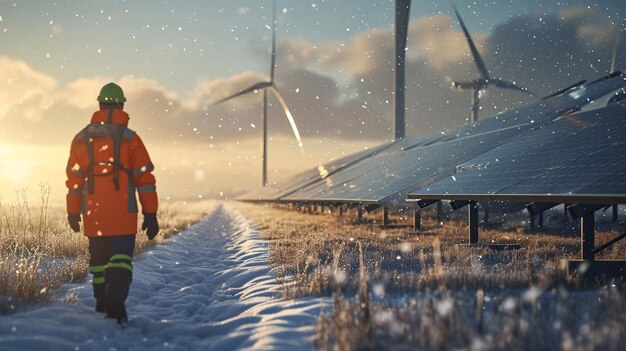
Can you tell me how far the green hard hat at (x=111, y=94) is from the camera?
693cm

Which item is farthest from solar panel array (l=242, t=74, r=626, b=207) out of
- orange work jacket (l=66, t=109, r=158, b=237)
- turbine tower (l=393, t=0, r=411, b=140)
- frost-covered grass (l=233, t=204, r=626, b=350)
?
turbine tower (l=393, t=0, r=411, b=140)

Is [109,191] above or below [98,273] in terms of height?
above

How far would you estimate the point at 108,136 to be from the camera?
669 cm

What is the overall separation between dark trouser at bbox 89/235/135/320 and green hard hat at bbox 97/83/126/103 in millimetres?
1576

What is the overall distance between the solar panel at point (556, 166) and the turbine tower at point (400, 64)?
22.6m

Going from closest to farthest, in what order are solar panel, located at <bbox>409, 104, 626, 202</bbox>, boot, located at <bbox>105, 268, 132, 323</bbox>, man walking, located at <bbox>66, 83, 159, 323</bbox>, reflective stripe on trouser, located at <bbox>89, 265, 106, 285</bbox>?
boot, located at <bbox>105, 268, 132, 323</bbox> → man walking, located at <bbox>66, 83, 159, 323</bbox> → reflective stripe on trouser, located at <bbox>89, 265, 106, 285</bbox> → solar panel, located at <bbox>409, 104, 626, 202</bbox>

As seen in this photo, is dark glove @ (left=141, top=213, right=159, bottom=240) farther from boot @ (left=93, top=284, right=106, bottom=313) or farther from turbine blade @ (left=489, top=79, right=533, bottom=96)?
turbine blade @ (left=489, top=79, right=533, bottom=96)

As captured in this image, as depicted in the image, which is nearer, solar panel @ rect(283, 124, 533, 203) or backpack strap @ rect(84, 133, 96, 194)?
backpack strap @ rect(84, 133, 96, 194)

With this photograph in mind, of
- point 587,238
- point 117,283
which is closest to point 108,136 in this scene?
point 117,283

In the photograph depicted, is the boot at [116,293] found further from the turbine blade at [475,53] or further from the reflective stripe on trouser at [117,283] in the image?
the turbine blade at [475,53]

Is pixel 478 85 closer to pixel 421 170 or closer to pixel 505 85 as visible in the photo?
pixel 505 85

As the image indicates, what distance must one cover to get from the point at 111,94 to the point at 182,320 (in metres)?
2.70

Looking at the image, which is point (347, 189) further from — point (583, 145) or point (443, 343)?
point (443, 343)

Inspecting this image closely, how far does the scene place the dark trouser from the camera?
251 inches
